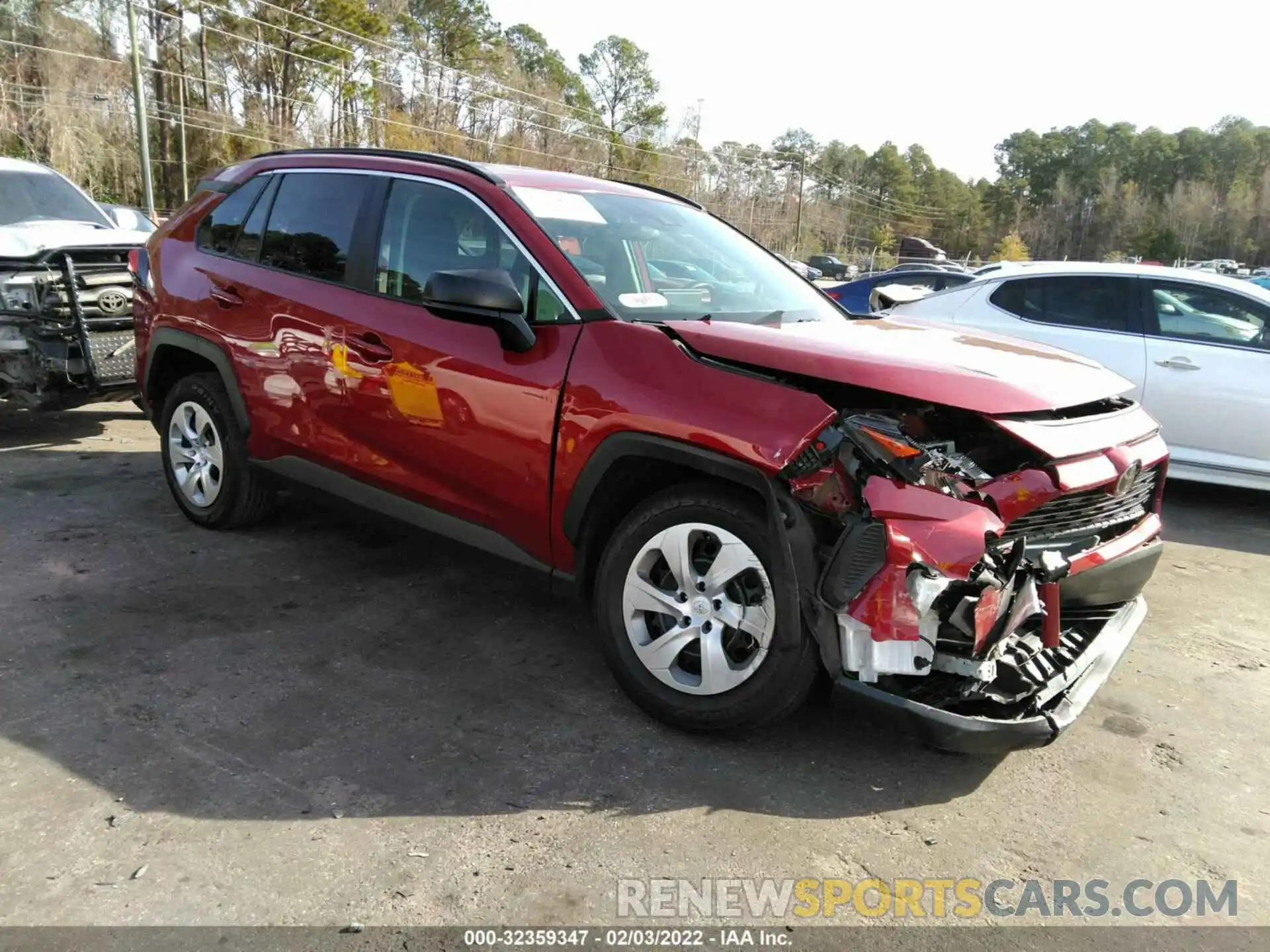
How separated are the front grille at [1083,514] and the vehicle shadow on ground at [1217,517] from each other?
2767mm

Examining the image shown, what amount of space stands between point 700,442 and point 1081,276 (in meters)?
5.09

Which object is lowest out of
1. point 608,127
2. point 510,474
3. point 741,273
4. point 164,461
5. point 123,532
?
point 123,532

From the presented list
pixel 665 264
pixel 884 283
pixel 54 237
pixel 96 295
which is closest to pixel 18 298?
pixel 96 295

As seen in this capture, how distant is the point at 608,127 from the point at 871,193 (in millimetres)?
61267

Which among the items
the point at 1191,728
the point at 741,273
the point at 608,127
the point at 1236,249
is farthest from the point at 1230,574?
the point at 1236,249

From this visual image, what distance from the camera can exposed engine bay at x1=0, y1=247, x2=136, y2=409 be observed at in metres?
6.28

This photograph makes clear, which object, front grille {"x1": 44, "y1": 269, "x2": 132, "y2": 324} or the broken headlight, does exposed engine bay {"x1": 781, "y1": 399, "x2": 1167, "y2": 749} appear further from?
front grille {"x1": 44, "y1": 269, "x2": 132, "y2": 324}

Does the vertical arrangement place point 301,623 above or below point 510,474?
below

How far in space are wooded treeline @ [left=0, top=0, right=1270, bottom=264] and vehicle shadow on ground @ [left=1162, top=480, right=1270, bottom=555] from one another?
82.5 feet

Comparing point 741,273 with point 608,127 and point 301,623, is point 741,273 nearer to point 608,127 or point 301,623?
point 301,623

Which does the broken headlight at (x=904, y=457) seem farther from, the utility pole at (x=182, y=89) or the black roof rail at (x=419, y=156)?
the utility pole at (x=182, y=89)

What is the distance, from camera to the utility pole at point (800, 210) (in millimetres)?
79312

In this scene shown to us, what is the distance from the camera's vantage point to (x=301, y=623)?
12.7 ft

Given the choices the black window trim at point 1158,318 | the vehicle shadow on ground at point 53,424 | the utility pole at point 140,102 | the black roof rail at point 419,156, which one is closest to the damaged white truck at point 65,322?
the vehicle shadow on ground at point 53,424
